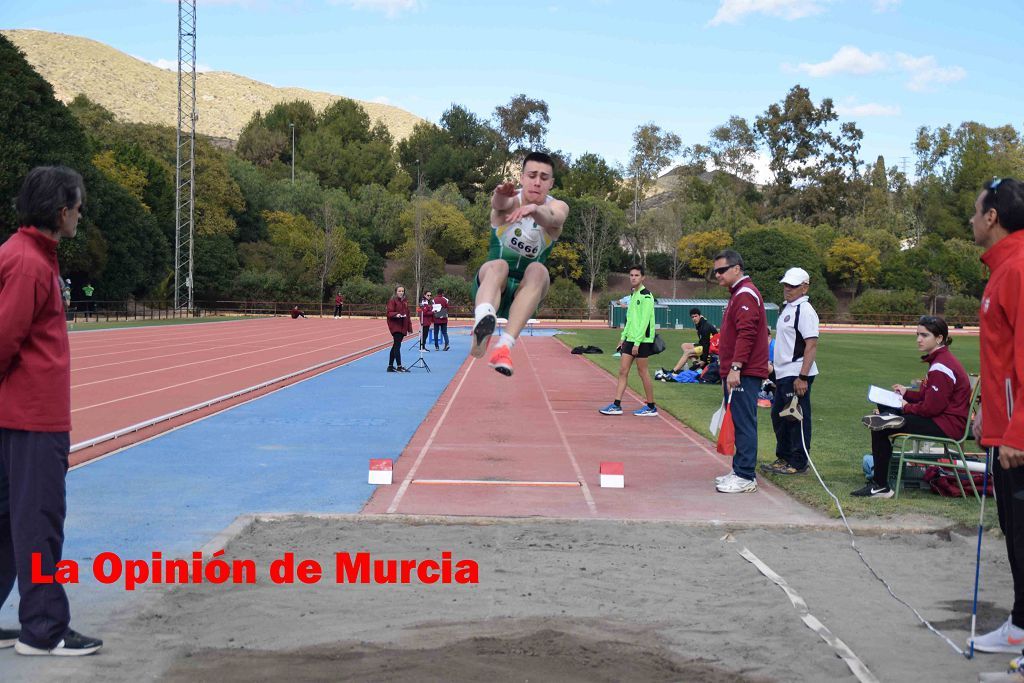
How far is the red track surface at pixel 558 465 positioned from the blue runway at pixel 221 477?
53 centimetres

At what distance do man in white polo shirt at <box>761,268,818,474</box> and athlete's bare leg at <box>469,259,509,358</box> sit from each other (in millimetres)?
3640

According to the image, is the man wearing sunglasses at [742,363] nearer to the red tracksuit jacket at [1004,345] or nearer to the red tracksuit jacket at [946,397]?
the red tracksuit jacket at [946,397]

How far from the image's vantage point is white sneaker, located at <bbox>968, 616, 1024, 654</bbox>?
174 inches

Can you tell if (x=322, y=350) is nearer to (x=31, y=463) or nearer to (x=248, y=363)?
(x=248, y=363)

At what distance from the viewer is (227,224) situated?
→ 64500 mm

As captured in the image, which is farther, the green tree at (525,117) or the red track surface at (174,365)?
the red track surface at (174,365)

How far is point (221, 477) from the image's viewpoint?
8.62 meters

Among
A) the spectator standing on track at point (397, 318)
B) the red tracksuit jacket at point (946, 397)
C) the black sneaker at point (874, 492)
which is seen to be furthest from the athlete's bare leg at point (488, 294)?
the spectator standing on track at point (397, 318)

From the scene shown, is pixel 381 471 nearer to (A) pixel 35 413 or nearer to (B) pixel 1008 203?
(A) pixel 35 413

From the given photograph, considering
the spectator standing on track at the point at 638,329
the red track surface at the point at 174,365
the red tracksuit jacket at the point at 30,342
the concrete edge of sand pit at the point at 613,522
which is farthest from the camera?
the spectator standing on track at the point at 638,329

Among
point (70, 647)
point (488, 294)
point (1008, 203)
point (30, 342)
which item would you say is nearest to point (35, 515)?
point (70, 647)

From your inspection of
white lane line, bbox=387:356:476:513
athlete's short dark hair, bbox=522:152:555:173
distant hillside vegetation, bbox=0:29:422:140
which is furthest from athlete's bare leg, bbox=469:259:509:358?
distant hillside vegetation, bbox=0:29:422:140

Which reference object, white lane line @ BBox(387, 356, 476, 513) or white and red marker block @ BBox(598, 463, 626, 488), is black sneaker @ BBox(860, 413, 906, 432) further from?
white lane line @ BBox(387, 356, 476, 513)

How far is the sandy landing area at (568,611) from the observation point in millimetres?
4141
